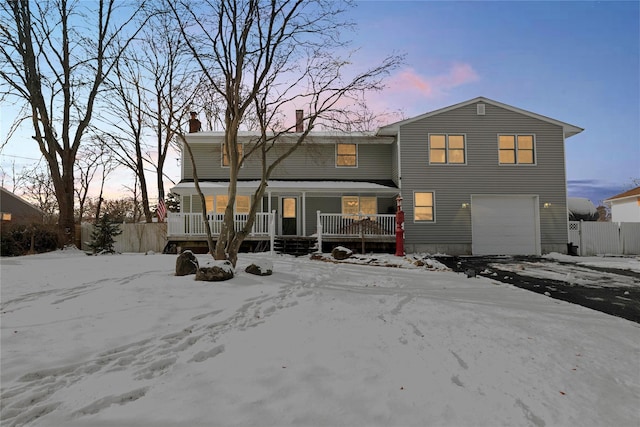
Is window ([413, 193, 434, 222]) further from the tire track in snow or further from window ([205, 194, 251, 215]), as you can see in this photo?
the tire track in snow

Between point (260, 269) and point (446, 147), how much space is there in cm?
1113

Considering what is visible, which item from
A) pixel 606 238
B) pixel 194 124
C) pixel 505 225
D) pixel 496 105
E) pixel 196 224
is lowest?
pixel 606 238

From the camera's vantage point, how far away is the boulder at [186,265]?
6.39 meters

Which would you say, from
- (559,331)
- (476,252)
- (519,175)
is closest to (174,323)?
(559,331)

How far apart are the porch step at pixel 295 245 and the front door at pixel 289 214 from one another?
2228mm

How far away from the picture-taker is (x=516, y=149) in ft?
46.3

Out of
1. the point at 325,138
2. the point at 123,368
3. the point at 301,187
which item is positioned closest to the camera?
the point at 123,368

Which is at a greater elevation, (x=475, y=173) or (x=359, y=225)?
(x=475, y=173)

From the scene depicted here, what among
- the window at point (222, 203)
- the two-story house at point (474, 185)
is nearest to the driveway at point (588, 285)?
the two-story house at point (474, 185)

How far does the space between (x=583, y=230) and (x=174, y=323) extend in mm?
17168

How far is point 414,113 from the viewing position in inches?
583

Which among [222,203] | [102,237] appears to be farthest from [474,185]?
[102,237]

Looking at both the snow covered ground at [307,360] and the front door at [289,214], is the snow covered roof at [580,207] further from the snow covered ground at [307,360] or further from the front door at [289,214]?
the snow covered ground at [307,360]

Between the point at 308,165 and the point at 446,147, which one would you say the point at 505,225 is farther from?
the point at 308,165
